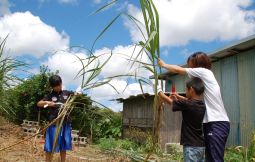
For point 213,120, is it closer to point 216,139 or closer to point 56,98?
point 216,139

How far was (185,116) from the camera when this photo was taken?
3.78 meters

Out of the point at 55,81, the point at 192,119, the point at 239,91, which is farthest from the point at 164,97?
the point at 239,91

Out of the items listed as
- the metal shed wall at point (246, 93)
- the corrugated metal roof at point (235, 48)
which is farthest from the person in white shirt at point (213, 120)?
the metal shed wall at point (246, 93)

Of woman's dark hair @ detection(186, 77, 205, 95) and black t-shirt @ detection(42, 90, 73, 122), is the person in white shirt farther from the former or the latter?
black t-shirt @ detection(42, 90, 73, 122)

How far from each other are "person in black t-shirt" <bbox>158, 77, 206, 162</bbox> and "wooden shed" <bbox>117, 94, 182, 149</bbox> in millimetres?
6942

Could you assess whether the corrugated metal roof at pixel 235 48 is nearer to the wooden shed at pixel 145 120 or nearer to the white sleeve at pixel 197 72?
the wooden shed at pixel 145 120

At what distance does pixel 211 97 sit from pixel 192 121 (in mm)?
409

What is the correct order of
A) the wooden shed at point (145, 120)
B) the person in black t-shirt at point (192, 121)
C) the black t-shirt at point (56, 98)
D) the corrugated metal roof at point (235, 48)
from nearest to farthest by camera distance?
the person in black t-shirt at point (192, 121) < the black t-shirt at point (56, 98) < the corrugated metal roof at point (235, 48) < the wooden shed at point (145, 120)

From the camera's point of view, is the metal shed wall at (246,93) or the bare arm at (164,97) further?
the metal shed wall at (246,93)

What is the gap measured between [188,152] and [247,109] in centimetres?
693

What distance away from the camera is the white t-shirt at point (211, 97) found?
339 cm

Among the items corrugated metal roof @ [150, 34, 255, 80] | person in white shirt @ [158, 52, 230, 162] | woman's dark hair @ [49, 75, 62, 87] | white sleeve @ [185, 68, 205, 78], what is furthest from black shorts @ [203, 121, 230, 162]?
corrugated metal roof @ [150, 34, 255, 80]

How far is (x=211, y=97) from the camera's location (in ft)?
11.3

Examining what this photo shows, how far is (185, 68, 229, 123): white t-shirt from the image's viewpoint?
3.39m
